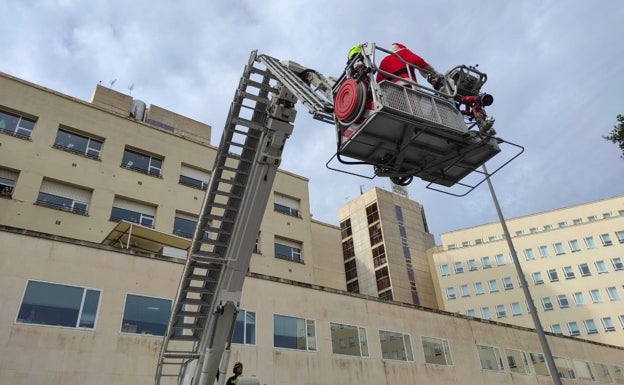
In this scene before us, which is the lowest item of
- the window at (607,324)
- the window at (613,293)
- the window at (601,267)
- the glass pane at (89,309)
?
the glass pane at (89,309)

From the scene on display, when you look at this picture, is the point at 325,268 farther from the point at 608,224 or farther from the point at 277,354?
the point at 608,224

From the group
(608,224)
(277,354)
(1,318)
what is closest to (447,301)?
(608,224)

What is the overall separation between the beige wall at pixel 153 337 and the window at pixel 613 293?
136ft

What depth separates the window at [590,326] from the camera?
188 feet

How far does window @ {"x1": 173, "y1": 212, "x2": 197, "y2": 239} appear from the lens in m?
29.3

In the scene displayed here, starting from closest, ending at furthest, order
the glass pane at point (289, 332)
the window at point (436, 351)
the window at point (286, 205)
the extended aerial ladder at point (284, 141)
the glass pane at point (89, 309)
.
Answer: the extended aerial ladder at point (284, 141) < the glass pane at point (89, 309) < the glass pane at point (289, 332) < the window at point (436, 351) < the window at point (286, 205)

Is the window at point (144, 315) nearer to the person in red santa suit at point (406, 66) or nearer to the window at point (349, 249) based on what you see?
the person in red santa suit at point (406, 66)

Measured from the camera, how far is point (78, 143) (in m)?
27.8

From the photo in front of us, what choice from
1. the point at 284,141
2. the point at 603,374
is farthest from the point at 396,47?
the point at 603,374

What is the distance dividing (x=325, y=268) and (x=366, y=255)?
3191 centimetres

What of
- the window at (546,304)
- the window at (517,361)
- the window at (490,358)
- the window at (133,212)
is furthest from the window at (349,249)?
the window at (133,212)

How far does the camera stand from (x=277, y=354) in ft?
58.2

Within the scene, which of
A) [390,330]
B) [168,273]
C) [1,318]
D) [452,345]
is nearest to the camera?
[1,318]

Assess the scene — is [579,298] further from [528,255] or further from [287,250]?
[287,250]
